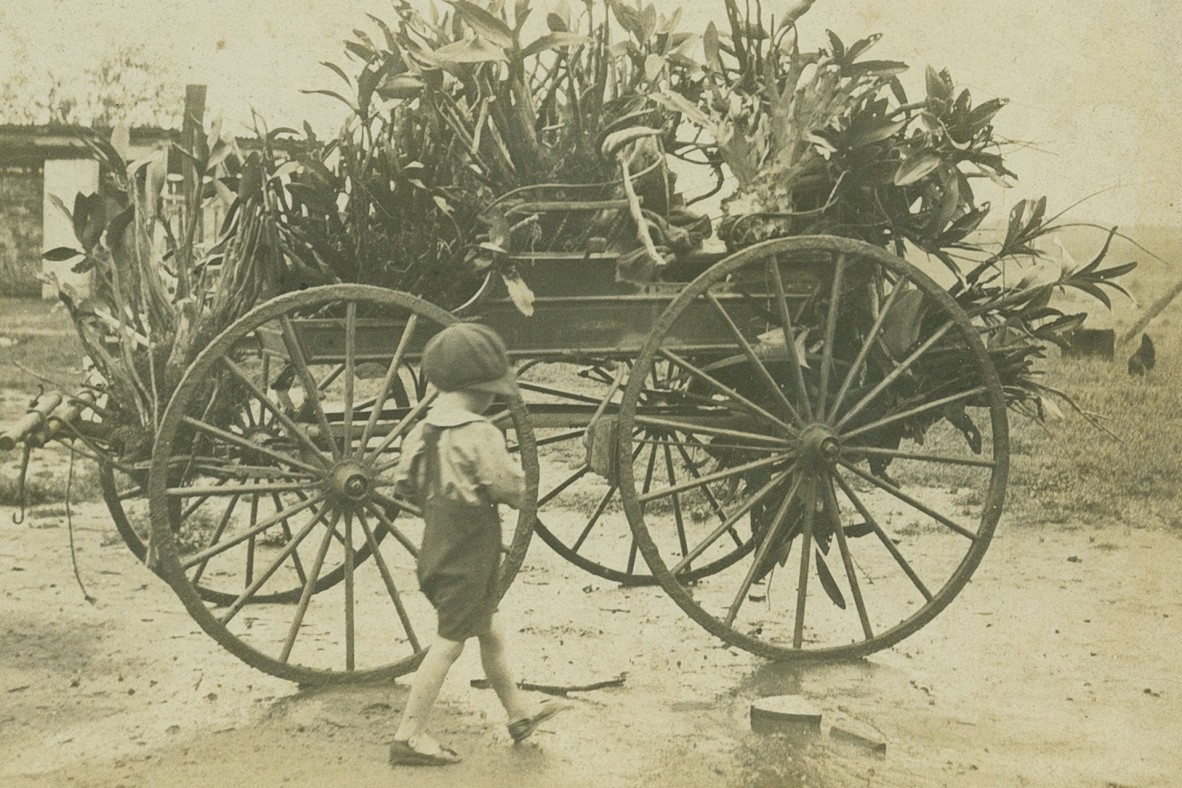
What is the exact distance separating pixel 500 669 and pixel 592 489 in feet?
11.9

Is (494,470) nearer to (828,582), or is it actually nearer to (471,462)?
(471,462)

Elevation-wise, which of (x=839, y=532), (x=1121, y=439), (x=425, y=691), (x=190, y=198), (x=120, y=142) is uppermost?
(x=120, y=142)

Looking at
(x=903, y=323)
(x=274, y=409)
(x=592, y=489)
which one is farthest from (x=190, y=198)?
(x=592, y=489)

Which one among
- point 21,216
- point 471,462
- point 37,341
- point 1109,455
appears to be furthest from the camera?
point 21,216

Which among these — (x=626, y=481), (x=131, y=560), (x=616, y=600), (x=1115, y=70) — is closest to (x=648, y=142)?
(x=626, y=481)

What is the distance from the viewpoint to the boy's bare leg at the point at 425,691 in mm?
2982

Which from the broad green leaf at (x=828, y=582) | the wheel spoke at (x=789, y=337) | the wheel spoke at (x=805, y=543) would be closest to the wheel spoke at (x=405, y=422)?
the wheel spoke at (x=789, y=337)

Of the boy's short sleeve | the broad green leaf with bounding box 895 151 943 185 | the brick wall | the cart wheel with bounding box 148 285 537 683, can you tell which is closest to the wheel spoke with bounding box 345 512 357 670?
the cart wheel with bounding box 148 285 537 683

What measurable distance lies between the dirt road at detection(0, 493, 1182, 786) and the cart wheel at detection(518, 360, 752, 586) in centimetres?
25

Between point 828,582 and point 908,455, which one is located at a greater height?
point 908,455

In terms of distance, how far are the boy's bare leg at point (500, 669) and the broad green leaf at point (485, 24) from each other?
1.70 metres

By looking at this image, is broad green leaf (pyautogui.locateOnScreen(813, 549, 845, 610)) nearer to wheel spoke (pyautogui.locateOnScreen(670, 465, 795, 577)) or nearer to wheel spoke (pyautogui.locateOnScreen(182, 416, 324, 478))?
wheel spoke (pyautogui.locateOnScreen(670, 465, 795, 577))

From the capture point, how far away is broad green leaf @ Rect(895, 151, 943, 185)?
3.69 meters

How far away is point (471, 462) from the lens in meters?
2.91
